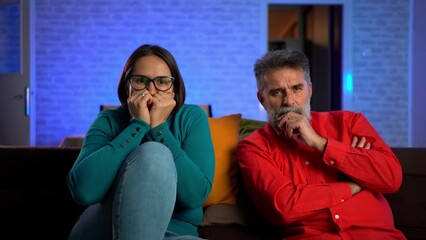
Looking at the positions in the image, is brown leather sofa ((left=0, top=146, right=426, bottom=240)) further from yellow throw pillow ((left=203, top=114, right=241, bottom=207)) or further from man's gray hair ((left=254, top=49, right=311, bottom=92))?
man's gray hair ((left=254, top=49, right=311, bottom=92))

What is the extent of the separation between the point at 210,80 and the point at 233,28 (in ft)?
2.62

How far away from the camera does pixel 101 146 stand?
1.30m

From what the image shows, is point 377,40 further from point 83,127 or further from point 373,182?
point 373,182

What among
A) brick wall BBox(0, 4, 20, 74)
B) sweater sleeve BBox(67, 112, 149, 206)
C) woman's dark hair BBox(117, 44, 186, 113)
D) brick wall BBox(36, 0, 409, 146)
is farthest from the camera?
brick wall BBox(36, 0, 409, 146)

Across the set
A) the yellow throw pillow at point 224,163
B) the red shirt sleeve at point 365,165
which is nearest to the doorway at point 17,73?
the yellow throw pillow at point 224,163

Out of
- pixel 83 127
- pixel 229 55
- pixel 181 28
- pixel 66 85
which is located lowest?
pixel 83 127

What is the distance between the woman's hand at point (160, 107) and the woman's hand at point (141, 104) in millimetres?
16

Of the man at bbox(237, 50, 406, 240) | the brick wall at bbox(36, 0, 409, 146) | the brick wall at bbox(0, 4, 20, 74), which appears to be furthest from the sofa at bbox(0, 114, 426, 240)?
the brick wall at bbox(36, 0, 409, 146)

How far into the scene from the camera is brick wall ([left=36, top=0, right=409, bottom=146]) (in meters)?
5.63

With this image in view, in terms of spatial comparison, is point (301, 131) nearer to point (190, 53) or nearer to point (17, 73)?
point (17, 73)

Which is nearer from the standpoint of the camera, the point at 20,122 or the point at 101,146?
the point at 101,146

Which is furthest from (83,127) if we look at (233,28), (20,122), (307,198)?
(307,198)

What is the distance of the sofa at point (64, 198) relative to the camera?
1.58 meters

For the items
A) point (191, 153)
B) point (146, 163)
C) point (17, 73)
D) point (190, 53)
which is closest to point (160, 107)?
point (191, 153)
